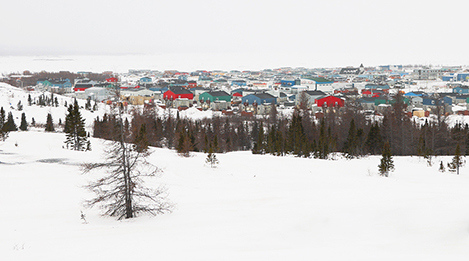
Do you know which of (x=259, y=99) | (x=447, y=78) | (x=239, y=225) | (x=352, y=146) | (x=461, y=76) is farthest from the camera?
(x=461, y=76)

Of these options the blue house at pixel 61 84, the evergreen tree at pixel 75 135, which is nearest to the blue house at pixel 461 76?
the blue house at pixel 61 84

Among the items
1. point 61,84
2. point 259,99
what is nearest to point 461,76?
point 259,99

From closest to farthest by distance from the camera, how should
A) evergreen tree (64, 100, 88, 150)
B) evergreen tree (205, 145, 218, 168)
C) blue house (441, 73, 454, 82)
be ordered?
evergreen tree (205, 145, 218, 168)
evergreen tree (64, 100, 88, 150)
blue house (441, 73, 454, 82)

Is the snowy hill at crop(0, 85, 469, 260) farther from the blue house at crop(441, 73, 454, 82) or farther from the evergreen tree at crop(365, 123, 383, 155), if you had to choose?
the blue house at crop(441, 73, 454, 82)

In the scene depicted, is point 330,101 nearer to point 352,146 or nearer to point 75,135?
point 352,146

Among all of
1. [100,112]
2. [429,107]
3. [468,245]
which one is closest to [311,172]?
[468,245]

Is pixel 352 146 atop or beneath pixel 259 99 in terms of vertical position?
beneath

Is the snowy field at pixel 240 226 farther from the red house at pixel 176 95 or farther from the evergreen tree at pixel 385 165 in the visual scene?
the red house at pixel 176 95

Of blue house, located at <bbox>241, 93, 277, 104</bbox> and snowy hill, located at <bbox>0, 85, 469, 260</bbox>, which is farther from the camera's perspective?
blue house, located at <bbox>241, 93, 277, 104</bbox>

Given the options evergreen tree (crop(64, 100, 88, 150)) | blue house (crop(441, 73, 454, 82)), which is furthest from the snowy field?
blue house (crop(441, 73, 454, 82))

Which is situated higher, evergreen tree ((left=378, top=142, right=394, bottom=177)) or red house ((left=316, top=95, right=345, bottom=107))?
red house ((left=316, top=95, right=345, bottom=107))

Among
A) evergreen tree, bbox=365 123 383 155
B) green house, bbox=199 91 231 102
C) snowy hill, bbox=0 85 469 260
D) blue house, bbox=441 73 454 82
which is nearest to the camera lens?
snowy hill, bbox=0 85 469 260

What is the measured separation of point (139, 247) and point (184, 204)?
5.17m

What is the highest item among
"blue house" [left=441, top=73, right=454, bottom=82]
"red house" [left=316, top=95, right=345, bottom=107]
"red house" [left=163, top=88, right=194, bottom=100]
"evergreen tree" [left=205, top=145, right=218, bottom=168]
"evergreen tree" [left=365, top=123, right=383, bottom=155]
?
→ "blue house" [left=441, top=73, right=454, bottom=82]
